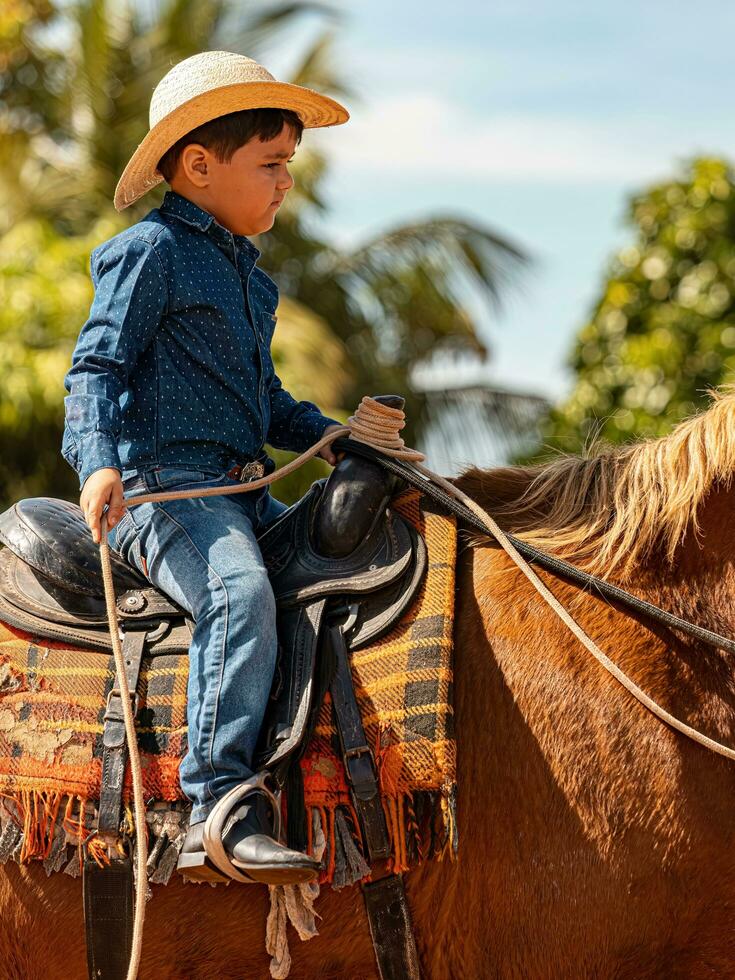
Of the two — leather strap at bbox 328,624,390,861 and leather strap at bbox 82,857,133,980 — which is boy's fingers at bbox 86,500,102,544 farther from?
leather strap at bbox 82,857,133,980

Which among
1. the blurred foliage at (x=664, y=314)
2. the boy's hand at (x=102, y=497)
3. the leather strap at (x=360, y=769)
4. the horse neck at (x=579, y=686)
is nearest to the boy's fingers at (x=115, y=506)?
the boy's hand at (x=102, y=497)

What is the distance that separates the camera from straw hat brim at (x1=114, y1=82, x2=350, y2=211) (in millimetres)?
2873

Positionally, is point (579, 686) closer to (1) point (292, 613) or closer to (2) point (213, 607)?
(1) point (292, 613)

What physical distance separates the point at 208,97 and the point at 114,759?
1.61 meters

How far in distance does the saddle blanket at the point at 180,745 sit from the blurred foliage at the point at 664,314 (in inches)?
210

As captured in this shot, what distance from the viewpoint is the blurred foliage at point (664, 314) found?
809cm

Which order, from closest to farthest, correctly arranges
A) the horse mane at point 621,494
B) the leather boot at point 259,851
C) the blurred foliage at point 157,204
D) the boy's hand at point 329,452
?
the leather boot at point 259,851, the horse mane at point 621,494, the boy's hand at point 329,452, the blurred foliage at point 157,204

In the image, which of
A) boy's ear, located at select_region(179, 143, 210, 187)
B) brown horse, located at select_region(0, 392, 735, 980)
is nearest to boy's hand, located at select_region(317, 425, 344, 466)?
brown horse, located at select_region(0, 392, 735, 980)

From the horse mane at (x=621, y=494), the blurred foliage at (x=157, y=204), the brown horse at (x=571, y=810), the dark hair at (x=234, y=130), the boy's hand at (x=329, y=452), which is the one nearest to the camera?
the brown horse at (x=571, y=810)

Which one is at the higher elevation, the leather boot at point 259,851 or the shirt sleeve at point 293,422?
the shirt sleeve at point 293,422

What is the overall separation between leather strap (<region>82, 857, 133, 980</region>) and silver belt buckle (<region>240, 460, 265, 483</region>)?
3.14 ft

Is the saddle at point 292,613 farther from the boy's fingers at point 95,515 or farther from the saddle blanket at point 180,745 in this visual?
the boy's fingers at point 95,515

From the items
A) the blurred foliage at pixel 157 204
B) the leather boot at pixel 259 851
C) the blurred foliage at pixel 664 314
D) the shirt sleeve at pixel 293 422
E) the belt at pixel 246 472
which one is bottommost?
the leather boot at pixel 259 851

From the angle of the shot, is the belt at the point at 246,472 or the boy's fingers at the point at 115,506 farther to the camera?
the belt at the point at 246,472
